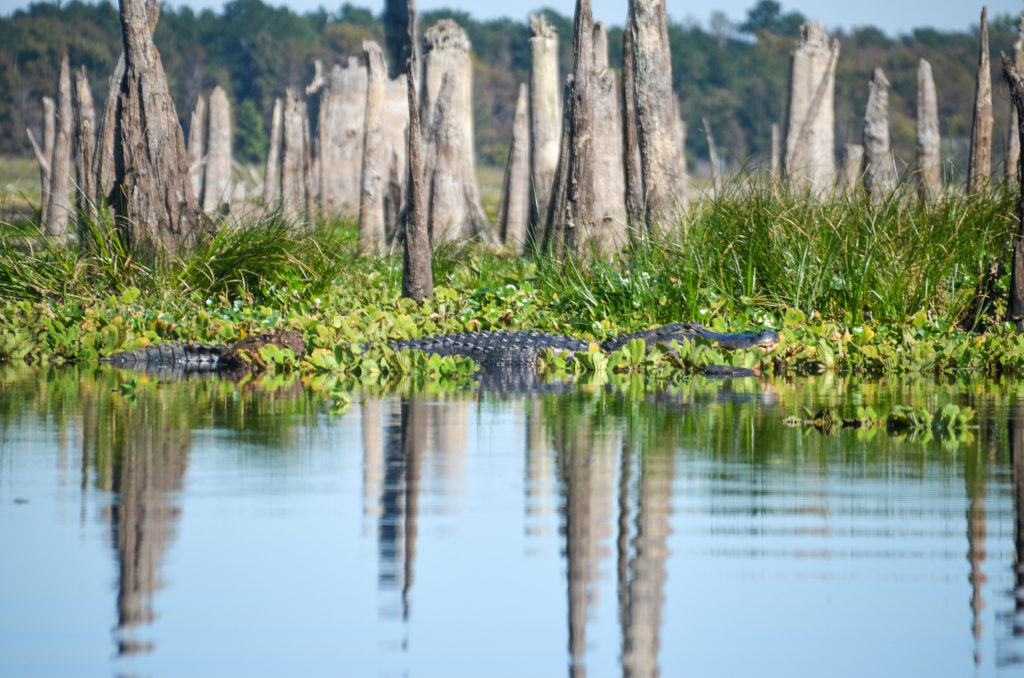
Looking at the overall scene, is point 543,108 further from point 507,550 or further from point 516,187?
point 507,550

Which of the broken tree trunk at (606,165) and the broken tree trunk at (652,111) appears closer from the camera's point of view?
the broken tree trunk at (652,111)

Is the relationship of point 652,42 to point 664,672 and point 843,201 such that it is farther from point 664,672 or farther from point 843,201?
point 664,672

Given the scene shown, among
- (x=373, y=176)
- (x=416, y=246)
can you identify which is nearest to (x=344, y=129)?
(x=373, y=176)

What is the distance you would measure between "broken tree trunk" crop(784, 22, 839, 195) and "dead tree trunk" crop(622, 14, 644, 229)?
19.6 ft

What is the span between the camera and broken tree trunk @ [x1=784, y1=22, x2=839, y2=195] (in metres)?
17.9

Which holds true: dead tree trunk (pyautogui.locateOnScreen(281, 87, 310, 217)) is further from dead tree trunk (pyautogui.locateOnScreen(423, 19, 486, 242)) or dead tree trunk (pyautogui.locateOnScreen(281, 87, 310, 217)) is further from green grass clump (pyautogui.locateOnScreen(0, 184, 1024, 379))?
green grass clump (pyautogui.locateOnScreen(0, 184, 1024, 379))

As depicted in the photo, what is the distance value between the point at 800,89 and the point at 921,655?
→ 1798 centimetres

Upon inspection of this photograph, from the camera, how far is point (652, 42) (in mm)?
12094

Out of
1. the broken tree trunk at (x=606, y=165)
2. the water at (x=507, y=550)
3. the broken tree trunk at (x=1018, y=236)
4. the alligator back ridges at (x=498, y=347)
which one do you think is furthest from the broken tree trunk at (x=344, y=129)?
the water at (x=507, y=550)

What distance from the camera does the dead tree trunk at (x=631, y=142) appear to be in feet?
39.7

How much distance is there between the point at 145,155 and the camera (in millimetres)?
11258

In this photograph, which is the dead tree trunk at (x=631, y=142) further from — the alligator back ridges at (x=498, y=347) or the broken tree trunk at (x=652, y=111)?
the alligator back ridges at (x=498, y=347)

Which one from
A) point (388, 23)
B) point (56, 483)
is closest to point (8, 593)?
point (56, 483)

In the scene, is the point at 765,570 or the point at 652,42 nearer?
the point at 765,570
